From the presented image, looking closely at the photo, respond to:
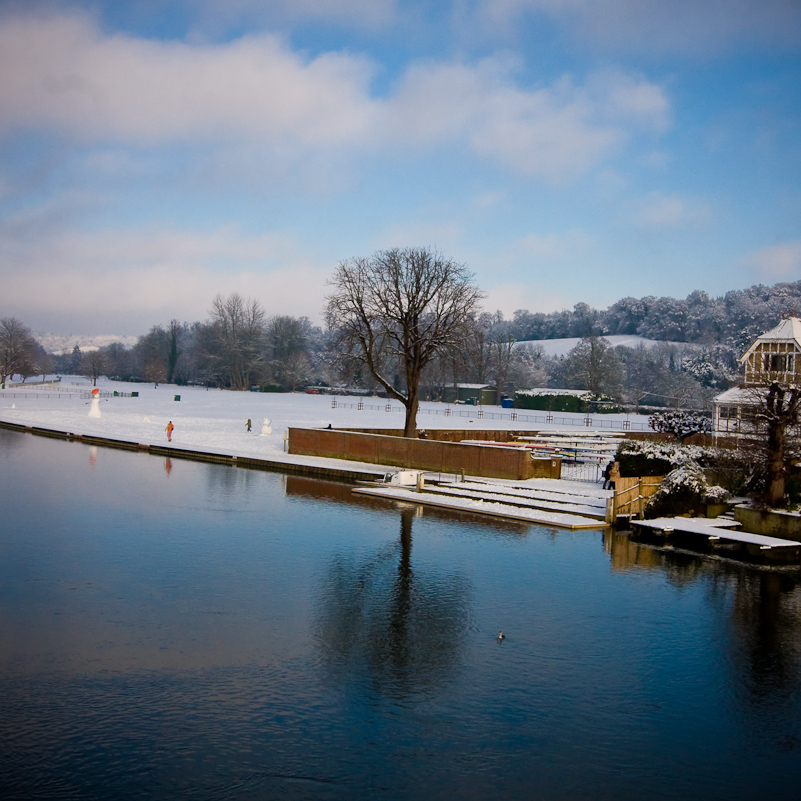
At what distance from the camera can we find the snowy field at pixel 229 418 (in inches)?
1964

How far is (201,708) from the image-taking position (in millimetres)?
11758

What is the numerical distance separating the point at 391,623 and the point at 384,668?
2302 mm

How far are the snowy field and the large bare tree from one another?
260 inches

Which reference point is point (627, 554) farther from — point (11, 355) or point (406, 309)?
point (11, 355)

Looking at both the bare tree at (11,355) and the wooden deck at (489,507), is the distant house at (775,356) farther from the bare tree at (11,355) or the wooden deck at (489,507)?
the bare tree at (11,355)

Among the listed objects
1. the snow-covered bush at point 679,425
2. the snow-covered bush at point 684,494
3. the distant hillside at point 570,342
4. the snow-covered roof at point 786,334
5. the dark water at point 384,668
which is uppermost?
the distant hillside at point 570,342

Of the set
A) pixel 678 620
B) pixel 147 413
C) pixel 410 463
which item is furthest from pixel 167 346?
pixel 678 620

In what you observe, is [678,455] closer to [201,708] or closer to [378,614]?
[378,614]

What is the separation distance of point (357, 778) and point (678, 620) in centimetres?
918

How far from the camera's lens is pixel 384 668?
44.7 feet

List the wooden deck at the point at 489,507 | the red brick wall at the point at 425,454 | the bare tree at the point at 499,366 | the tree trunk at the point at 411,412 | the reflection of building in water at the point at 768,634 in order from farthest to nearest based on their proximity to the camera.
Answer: the bare tree at the point at 499,366
the tree trunk at the point at 411,412
the red brick wall at the point at 425,454
the wooden deck at the point at 489,507
the reflection of building in water at the point at 768,634

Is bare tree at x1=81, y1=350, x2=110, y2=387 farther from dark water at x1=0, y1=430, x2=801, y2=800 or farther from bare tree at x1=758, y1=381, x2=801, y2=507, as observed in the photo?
bare tree at x1=758, y1=381, x2=801, y2=507

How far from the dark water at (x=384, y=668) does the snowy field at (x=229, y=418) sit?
64.5ft

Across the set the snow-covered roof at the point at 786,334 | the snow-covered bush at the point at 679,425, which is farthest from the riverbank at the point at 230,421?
the snow-covered roof at the point at 786,334
